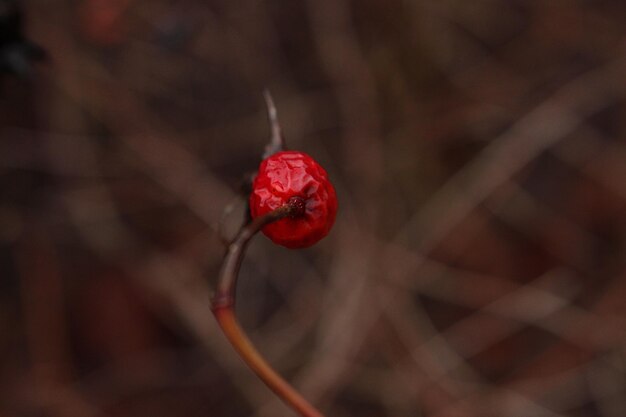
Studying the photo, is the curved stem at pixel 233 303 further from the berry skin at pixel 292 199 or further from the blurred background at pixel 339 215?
the blurred background at pixel 339 215

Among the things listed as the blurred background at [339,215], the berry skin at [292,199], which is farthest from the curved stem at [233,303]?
the blurred background at [339,215]

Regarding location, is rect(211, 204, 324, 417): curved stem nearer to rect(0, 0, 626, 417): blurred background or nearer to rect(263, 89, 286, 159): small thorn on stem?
rect(263, 89, 286, 159): small thorn on stem

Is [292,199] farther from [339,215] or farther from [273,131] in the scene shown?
[339,215]

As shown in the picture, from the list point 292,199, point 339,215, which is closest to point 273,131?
point 292,199

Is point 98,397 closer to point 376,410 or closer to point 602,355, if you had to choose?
point 376,410

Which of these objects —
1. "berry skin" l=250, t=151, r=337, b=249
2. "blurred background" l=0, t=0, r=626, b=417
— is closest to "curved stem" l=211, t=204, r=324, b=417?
"berry skin" l=250, t=151, r=337, b=249

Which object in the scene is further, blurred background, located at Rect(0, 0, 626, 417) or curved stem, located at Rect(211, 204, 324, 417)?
blurred background, located at Rect(0, 0, 626, 417)
